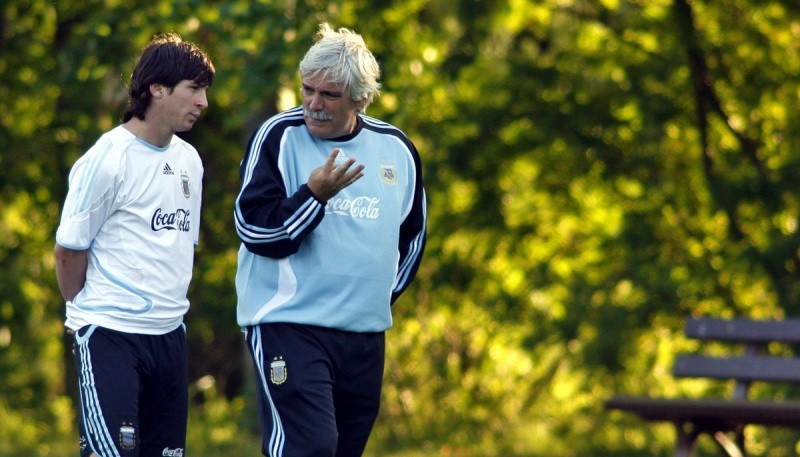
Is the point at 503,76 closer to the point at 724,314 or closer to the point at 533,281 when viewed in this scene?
the point at 533,281

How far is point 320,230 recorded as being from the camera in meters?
4.43

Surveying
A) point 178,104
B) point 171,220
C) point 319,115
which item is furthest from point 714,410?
point 178,104

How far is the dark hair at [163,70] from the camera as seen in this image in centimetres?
452

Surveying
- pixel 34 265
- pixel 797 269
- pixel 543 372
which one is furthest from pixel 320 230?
pixel 34 265

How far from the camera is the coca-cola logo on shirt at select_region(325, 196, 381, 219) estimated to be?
175 inches

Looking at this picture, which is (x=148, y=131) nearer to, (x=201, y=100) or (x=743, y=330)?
(x=201, y=100)

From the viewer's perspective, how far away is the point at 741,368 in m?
7.45

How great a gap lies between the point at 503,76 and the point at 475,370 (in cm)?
239

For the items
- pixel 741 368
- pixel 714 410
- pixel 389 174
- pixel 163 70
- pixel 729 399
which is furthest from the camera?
pixel 741 368

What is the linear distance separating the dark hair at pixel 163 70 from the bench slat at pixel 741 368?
12.4 ft

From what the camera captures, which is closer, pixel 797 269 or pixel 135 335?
pixel 135 335

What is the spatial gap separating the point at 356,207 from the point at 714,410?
8.72 ft

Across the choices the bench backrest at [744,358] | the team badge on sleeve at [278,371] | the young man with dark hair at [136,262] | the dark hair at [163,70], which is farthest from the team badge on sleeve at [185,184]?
the bench backrest at [744,358]

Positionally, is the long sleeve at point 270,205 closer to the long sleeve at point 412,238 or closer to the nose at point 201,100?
the nose at point 201,100
